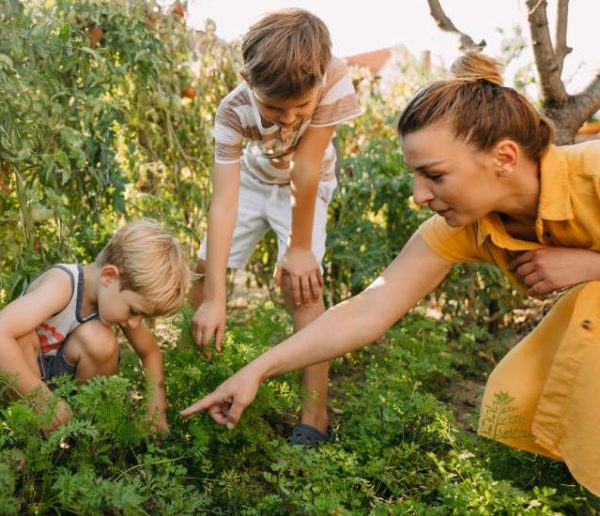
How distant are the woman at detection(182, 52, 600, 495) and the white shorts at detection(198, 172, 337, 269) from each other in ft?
2.08

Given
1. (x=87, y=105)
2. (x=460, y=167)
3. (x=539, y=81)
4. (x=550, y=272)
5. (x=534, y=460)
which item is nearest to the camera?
(x=460, y=167)

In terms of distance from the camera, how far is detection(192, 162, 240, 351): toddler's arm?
2.53m

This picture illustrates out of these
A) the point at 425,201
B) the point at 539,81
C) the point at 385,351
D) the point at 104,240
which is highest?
the point at 539,81

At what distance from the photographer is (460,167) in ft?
6.87

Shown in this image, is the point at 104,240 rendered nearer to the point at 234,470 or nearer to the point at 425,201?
the point at 234,470

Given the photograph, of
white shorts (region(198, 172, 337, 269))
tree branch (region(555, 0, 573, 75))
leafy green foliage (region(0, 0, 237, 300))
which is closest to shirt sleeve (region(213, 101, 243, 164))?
white shorts (region(198, 172, 337, 269))

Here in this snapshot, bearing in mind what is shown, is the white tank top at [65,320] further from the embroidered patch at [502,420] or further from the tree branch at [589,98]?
the tree branch at [589,98]

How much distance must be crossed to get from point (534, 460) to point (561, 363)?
0.42m

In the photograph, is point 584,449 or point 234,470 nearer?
point 584,449

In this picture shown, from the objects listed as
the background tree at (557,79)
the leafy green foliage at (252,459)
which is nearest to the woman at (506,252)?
the leafy green foliage at (252,459)

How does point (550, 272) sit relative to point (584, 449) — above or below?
above

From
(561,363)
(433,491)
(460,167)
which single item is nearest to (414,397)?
(433,491)

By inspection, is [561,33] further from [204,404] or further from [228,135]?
[204,404]

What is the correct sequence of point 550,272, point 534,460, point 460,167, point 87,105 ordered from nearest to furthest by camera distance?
1. point 460,167
2. point 550,272
3. point 534,460
4. point 87,105
